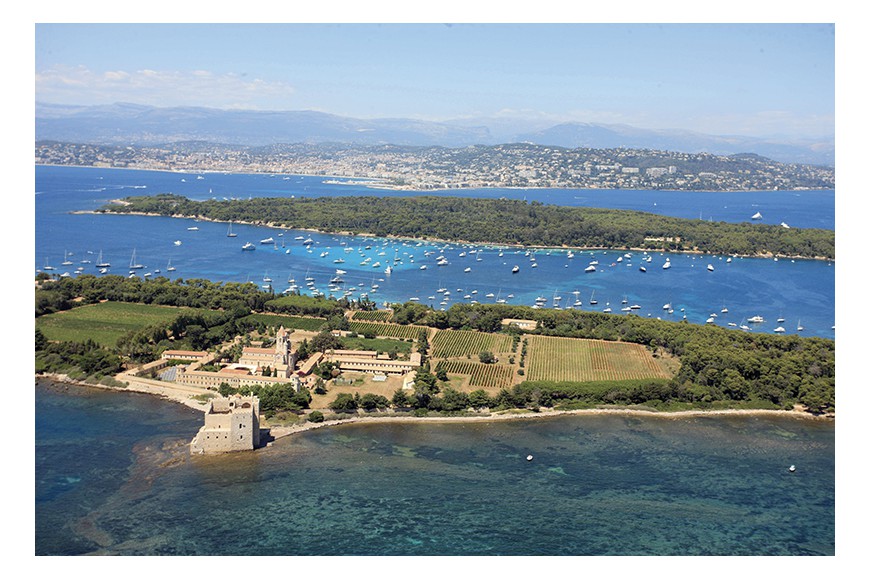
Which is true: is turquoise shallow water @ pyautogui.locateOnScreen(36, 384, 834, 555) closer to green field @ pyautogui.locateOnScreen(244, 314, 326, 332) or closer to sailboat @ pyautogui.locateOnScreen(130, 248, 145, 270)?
green field @ pyautogui.locateOnScreen(244, 314, 326, 332)

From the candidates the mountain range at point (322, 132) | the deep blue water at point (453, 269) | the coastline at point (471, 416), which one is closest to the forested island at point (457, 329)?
the coastline at point (471, 416)

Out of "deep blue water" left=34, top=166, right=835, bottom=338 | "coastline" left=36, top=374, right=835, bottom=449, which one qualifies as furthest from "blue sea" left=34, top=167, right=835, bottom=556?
"deep blue water" left=34, top=166, right=835, bottom=338

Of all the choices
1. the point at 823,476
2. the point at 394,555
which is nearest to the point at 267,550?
the point at 394,555

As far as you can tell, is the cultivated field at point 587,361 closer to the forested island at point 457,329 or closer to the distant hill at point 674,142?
the forested island at point 457,329

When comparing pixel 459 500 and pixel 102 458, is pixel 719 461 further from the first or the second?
pixel 102 458

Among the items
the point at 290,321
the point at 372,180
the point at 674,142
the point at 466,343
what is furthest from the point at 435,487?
the point at 674,142
